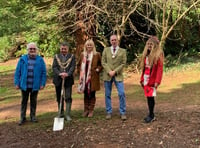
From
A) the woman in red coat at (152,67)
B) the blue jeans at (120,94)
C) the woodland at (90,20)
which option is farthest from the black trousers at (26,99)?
the woodland at (90,20)

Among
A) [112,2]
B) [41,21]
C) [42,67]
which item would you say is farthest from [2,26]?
[42,67]

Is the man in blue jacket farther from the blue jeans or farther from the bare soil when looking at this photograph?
the blue jeans

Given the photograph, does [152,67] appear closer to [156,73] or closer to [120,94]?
[156,73]

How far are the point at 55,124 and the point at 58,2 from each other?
34.3 feet

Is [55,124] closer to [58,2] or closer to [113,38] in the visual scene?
[113,38]

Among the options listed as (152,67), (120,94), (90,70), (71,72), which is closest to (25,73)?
(71,72)

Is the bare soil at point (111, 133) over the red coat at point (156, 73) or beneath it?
beneath

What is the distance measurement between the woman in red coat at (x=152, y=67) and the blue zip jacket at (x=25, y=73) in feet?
7.30

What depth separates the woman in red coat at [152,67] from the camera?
6.79m

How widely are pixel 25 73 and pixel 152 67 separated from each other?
2675 mm

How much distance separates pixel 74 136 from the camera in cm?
640

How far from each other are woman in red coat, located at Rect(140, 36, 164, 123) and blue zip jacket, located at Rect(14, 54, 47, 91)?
2.22 m

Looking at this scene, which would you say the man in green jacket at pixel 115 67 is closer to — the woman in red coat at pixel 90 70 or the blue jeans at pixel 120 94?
the blue jeans at pixel 120 94

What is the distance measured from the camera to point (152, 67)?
6848mm
